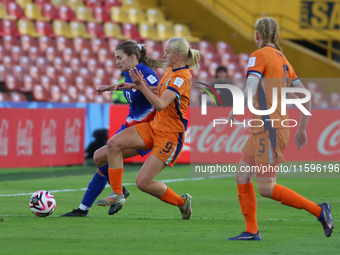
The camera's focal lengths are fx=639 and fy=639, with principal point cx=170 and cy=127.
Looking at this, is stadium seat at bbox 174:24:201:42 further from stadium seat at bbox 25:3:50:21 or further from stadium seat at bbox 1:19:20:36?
stadium seat at bbox 1:19:20:36

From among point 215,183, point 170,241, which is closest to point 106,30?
point 215,183

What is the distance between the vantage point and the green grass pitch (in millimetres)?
5027

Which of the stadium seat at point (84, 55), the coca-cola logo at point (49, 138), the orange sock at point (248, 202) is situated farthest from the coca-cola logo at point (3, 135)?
the orange sock at point (248, 202)

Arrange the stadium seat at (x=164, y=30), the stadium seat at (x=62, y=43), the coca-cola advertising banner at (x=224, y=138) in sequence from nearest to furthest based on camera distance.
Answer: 1. the coca-cola advertising banner at (x=224, y=138)
2. the stadium seat at (x=62, y=43)
3. the stadium seat at (x=164, y=30)

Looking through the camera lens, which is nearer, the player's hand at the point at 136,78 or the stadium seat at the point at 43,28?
the player's hand at the point at 136,78

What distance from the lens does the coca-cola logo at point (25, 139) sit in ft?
41.8

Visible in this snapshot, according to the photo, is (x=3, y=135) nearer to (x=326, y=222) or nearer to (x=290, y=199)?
(x=290, y=199)

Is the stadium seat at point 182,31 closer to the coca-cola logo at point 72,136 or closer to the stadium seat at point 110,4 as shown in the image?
the stadium seat at point 110,4

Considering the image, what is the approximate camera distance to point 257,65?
Result: 508cm

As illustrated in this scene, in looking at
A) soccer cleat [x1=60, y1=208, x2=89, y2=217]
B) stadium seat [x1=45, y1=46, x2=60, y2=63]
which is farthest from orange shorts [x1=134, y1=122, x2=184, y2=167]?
stadium seat [x1=45, y1=46, x2=60, y2=63]

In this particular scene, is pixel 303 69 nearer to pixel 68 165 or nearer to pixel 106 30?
pixel 106 30

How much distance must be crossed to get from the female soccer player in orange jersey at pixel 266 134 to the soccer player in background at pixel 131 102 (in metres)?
1.70

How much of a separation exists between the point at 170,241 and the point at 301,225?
1676 mm

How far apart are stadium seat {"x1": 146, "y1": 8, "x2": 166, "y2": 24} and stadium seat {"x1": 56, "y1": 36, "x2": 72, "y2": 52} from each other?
164 inches
